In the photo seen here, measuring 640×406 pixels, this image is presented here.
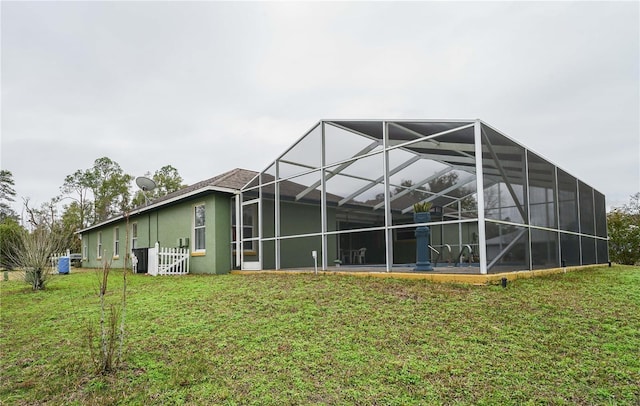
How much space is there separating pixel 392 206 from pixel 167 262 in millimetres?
7303

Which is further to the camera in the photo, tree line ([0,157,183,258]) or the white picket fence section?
tree line ([0,157,183,258])

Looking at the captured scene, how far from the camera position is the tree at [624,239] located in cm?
1748

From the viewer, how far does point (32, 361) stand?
13.1 ft

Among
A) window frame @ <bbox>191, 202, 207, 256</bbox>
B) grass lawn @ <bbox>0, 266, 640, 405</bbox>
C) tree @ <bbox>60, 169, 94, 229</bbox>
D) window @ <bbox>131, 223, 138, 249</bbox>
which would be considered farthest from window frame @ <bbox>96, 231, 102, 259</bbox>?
tree @ <bbox>60, 169, 94, 229</bbox>

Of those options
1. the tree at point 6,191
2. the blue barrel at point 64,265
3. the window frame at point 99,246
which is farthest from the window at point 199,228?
the tree at point 6,191

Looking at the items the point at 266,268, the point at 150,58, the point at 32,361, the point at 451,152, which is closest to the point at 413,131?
the point at 451,152

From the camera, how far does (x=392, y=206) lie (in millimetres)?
11391

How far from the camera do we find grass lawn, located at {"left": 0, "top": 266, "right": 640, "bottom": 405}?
3104 millimetres

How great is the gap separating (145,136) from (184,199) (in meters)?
12.5

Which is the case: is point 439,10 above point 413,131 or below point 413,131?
above

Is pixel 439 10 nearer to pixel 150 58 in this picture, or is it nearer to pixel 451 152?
pixel 451 152

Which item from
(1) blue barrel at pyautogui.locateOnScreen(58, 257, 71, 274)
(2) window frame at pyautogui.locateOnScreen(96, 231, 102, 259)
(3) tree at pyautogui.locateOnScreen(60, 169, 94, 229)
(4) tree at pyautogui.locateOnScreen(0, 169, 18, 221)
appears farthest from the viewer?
(3) tree at pyautogui.locateOnScreen(60, 169, 94, 229)

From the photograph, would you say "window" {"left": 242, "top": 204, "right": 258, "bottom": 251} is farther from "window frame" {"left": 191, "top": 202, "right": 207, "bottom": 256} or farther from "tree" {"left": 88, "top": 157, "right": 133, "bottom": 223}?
"tree" {"left": 88, "top": 157, "right": 133, "bottom": 223}

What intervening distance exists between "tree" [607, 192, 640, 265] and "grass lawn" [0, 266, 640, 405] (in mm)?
14414
